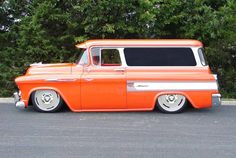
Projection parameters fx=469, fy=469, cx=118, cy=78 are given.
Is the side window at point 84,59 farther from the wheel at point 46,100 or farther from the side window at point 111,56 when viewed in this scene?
the wheel at point 46,100

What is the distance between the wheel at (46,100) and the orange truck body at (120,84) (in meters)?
0.13

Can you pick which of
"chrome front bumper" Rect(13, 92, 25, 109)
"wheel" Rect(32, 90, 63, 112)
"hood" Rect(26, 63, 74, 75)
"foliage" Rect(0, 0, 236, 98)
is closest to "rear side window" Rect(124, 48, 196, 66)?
"hood" Rect(26, 63, 74, 75)

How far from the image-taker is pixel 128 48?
1001cm

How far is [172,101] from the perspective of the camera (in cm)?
1002

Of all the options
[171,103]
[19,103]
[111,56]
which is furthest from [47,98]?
[171,103]

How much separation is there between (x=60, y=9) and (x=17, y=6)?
163 centimetres

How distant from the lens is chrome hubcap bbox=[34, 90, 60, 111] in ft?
32.7

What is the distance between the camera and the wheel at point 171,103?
1001 centimetres

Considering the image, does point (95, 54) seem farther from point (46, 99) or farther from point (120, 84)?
point (46, 99)

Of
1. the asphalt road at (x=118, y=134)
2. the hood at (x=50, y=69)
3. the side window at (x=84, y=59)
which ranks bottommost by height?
the asphalt road at (x=118, y=134)

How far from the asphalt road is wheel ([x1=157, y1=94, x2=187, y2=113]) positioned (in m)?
0.17

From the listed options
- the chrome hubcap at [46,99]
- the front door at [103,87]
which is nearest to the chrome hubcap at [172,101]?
the front door at [103,87]

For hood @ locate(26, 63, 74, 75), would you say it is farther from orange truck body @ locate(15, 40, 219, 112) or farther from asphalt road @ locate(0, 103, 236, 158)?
asphalt road @ locate(0, 103, 236, 158)

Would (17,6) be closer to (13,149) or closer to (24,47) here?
(24,47)
